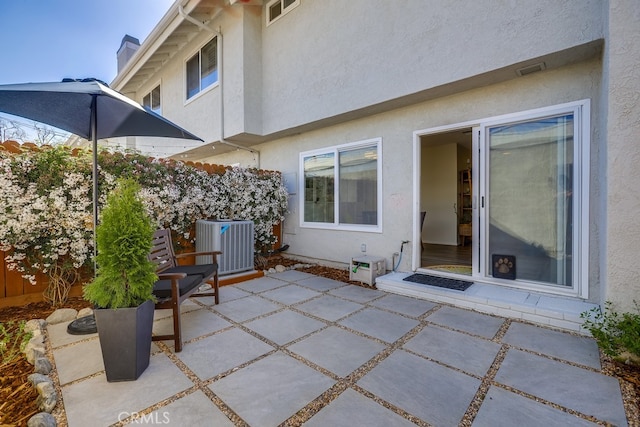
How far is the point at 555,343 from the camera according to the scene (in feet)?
9.07

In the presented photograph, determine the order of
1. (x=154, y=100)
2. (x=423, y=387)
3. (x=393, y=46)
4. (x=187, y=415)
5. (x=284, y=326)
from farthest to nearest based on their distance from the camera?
(x=154, y=100) → (x=393, y=46) → (x=284, y=326) → (x=423, y=387) → (x=187, y=415)

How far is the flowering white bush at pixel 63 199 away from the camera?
3.34m

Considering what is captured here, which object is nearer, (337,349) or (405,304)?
(337,349)

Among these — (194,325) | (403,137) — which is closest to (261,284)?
(194,325)

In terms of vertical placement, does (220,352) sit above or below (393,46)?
below

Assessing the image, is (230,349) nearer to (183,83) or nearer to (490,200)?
(490,200)

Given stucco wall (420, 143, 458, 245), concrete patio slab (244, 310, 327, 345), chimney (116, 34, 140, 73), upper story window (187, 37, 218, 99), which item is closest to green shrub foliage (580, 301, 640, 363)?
concrete patio slab (244, 310, 327, 345)

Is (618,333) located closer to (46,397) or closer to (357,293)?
(357,293)

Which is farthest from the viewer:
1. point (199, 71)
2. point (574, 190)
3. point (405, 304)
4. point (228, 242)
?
point (199, 71)

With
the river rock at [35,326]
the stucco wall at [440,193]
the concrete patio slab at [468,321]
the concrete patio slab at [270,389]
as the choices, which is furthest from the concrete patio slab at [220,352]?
the stucco wall at [440,193]

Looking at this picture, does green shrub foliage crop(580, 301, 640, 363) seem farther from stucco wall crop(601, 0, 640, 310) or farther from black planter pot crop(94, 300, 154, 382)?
black planter pot crop(94, 300, 154, 382)

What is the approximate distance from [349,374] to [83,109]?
3.84 meters

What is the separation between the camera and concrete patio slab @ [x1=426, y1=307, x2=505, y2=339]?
10.1ft

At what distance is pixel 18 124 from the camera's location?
3697mm
